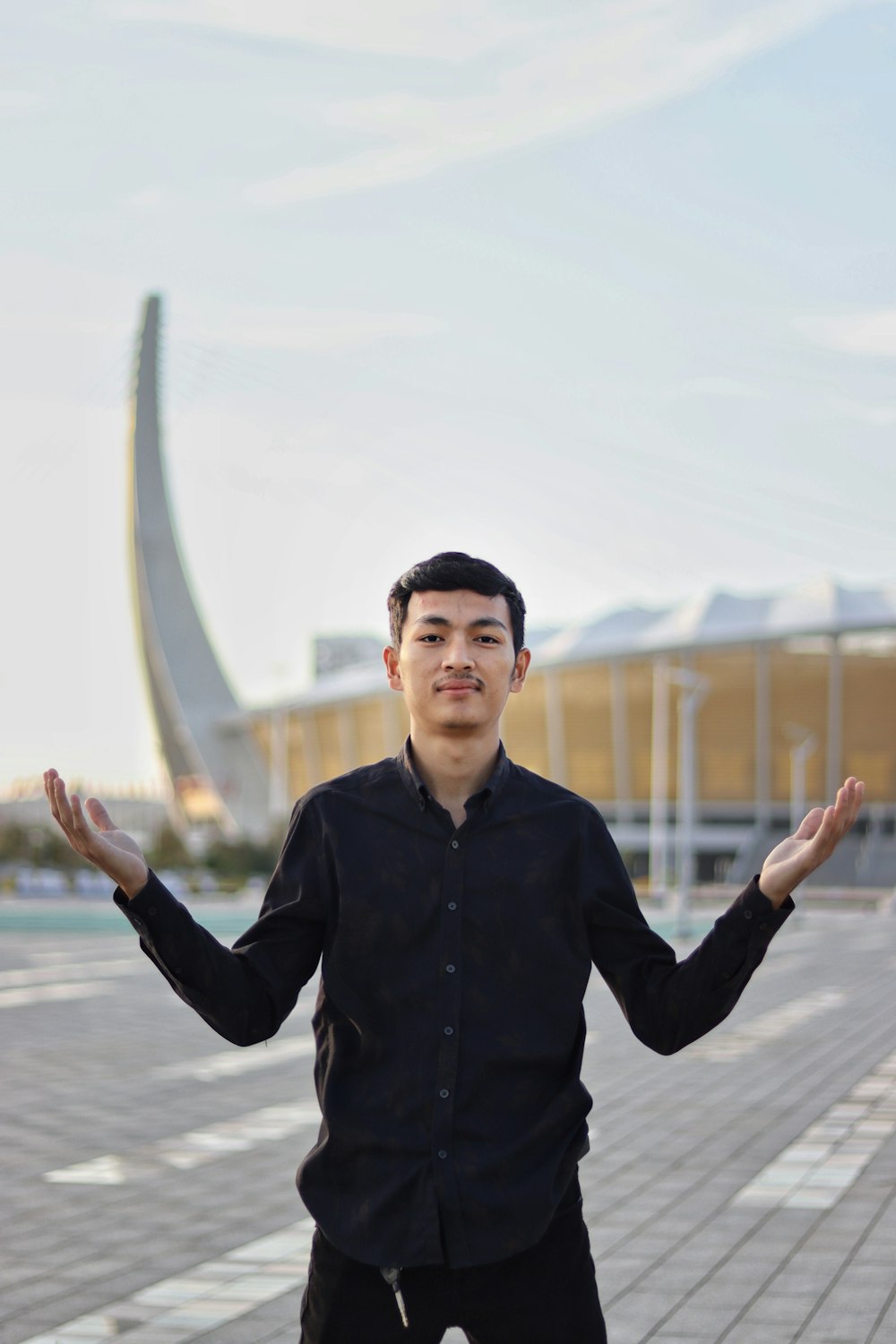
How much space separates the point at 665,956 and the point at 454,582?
662 millimetres

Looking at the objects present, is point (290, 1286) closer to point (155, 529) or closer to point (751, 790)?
point (751, 790)

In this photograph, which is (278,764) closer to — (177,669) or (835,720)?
(177,669)

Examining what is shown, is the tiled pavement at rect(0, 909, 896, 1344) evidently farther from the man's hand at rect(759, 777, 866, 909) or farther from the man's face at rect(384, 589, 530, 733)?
the man's face at rect(384, 589, 530, 733)

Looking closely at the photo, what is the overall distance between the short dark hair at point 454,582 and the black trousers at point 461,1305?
0.96 meters

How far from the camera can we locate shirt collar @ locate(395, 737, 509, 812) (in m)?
2.73

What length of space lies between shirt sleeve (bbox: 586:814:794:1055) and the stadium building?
159 feet

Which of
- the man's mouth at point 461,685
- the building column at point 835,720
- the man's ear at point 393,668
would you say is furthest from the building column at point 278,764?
the man's mouth at point 461,685

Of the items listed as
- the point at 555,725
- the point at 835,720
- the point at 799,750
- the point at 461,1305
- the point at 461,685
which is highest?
Result: the point at 461,685

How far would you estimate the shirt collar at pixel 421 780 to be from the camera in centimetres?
273

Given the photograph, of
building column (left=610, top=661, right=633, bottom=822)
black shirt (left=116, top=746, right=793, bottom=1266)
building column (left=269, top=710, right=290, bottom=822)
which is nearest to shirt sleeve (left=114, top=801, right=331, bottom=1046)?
black shirt (left=116, top=746, right=793, bottom=1266)

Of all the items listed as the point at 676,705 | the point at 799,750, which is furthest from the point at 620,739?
the point at 799,750

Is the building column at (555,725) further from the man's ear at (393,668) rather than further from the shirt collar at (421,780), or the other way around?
the shirt collar at (421,780)

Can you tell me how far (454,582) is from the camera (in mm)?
2770

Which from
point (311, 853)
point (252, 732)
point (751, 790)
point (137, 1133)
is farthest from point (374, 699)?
point (311, 853)
